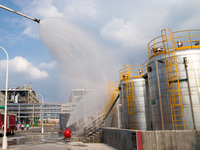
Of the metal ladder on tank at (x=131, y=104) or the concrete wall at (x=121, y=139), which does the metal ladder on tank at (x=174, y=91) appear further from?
the metal ladder on tank at (x=131, y=104)

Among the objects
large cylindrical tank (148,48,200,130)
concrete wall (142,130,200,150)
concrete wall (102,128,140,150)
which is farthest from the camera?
large cylindrical tank (148,48,200,130)

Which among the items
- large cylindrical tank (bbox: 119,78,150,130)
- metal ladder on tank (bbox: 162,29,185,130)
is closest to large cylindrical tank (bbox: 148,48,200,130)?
metal ladder on tank (bbox: 162,29,185,130)

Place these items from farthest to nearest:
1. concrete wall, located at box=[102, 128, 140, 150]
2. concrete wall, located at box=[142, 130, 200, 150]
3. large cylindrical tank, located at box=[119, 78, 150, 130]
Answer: large cylindrical tank, located at box=[119, 78, 150, 130]
concrete wall, located at box=[102, 128, 140, 150]
concrete wall, located at box=[142, 130, 200, 150]

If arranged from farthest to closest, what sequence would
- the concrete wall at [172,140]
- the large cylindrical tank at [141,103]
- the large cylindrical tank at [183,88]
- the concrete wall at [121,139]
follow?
the large cylindrical tank at [141,103]
the large cylindrical tank at [183,88]
the concrete wall at [121,139]
the concrete wall at [172,140]

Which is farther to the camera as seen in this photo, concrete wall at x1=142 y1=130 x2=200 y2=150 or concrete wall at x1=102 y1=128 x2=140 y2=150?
concrete wall at x1=102 y1=128 x2=140 y2=150

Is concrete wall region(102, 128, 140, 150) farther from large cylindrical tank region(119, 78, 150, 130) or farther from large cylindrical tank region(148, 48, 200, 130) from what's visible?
large cylindrical tank region(119, 78, 150, 130)

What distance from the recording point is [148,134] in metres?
10.5

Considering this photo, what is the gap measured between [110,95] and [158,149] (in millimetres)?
18898

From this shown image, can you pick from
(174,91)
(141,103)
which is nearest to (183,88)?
(174,91)

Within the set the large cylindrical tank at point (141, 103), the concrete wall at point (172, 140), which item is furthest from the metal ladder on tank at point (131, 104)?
the concrete wall at point (172, 140)

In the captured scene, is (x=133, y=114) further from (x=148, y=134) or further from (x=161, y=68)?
(x=148, y=134)

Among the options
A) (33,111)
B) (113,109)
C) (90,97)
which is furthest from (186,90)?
(33,111)

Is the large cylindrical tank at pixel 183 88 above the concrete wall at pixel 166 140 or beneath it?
above

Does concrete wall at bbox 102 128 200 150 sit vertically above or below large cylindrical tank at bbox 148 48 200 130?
below
